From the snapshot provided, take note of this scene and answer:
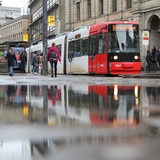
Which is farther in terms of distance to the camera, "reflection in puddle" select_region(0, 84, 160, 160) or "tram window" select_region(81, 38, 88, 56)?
"tram window" select_region(81, 38, 88, 56)

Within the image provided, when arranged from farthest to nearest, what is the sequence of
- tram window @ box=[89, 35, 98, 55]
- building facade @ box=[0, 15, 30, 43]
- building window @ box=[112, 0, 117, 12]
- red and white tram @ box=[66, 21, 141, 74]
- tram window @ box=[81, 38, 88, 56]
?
building facade @ box=[0, 15, 30, 43], building window @ box=[112, 0, 117, 12], tram window @ box=[81, 38, 88, 56], tram window @ box=[89, 35, 98, 55], red and white tram @ box=[66, 21, 141, 74]

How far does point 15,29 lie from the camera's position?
149m

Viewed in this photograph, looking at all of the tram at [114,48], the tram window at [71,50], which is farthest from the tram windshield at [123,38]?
the tram window at [71,50]

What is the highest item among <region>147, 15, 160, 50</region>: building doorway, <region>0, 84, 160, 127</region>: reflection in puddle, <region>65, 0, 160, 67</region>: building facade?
<region>65, 0, 160, 67</region>: building facade

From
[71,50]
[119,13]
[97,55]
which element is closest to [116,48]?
[97,55]

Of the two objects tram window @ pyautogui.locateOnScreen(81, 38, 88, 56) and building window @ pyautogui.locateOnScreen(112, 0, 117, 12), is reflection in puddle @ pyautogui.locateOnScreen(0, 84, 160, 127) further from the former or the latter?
building window @ pyautogui.locateOnScreen(112, 0, 117, 12)

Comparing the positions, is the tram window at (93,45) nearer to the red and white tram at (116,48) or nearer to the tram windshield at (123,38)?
the red and white tram at (116,48)

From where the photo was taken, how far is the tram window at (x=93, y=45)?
93.0 ft

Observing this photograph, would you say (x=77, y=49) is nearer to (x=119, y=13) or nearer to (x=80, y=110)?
(x=119, y=13)

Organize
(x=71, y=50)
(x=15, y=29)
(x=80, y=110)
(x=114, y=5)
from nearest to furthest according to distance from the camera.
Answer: (x=80, y=110), (x=71, y=50), (x=114, y=5), (x=15, y=29)

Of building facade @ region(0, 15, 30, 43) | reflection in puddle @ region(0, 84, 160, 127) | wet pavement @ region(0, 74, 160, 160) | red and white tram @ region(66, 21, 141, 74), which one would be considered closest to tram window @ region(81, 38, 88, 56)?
red and white tram @ region(66, 21, 141, 74)

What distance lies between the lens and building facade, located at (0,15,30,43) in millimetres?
138875

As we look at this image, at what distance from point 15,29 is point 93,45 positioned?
122409mm

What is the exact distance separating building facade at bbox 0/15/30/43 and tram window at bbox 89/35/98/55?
10707 centimetres
